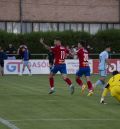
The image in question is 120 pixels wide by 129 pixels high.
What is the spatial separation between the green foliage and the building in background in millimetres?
3835

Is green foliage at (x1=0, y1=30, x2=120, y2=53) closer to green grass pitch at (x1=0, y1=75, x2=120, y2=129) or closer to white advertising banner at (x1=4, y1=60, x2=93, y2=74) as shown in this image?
white advertising banner at (x1=4, y1=60, x2=93, y2=74)

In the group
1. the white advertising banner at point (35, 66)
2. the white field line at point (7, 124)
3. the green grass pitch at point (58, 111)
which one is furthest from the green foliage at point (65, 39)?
the white field line at point (7, 124)

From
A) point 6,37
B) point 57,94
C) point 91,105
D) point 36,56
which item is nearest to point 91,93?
point 57,94

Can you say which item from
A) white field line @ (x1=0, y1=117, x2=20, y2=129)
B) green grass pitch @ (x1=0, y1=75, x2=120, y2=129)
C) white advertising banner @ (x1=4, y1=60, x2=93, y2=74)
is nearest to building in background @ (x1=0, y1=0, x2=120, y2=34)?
white advertising banner @ (x1=4, y1=60, x2=93, y2=74)

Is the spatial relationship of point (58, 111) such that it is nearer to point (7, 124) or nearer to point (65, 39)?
point (7, 124)

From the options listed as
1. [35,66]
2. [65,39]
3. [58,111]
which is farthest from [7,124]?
[65,39]

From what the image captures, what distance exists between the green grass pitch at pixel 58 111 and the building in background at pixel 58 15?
3435 centimetres

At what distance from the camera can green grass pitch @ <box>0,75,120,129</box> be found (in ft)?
45.1

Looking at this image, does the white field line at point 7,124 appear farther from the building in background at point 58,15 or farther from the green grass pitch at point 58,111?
the building in background at point 58,15

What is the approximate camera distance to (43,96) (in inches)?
837

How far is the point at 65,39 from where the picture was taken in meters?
52.8

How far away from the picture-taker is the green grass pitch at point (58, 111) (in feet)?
45.1

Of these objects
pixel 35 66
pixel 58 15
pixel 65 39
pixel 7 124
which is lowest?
pixel 7 124

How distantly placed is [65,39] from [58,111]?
36.7 meters
